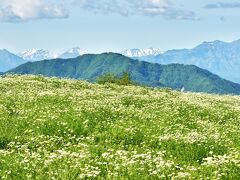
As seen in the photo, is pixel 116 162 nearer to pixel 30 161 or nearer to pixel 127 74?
pixel 30 161

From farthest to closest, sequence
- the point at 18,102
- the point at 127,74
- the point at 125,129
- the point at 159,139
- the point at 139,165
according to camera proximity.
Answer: the point at 127,74 → the point at 18,102 → the point at 125,129 → the point at 159,139 → the point at 139,165

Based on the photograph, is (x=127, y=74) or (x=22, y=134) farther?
(x=127, y=74)

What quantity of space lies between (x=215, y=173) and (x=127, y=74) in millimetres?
68393

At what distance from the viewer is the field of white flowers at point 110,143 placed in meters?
9.56

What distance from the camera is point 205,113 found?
24.2m

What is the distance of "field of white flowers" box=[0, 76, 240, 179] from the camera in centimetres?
956

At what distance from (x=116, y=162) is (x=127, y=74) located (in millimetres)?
67124

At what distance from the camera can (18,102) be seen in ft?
74.7

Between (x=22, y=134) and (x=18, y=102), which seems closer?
(x=22, y=134)

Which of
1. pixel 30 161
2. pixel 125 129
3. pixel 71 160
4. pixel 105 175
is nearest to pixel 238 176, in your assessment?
pixel 105 175

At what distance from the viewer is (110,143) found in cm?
1434

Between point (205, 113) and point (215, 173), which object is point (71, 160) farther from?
point (205, 113)

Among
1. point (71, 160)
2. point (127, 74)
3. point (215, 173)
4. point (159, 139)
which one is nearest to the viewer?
point (215, 173)

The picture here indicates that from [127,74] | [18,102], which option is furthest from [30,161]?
[127,74]
